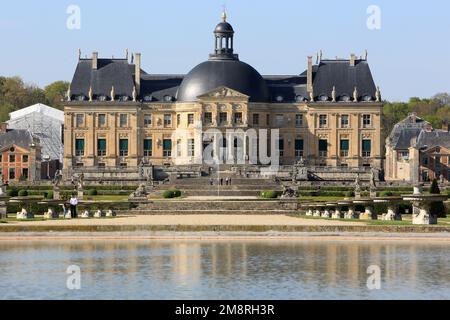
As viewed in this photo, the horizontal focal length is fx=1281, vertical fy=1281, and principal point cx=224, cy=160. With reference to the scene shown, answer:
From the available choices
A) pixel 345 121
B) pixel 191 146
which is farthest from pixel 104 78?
pixel 345 121

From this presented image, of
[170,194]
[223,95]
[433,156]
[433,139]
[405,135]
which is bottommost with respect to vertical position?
[170,194]

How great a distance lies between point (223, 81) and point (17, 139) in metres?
18.6

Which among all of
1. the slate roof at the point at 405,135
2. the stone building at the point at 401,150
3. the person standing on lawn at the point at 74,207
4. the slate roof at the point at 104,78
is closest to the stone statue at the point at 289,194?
the person standing on lawn at the point at 74,207

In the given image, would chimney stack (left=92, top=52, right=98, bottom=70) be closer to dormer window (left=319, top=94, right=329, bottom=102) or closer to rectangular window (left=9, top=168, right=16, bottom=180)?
rectangular window (left=9, top=168, right=16, bottom=180)

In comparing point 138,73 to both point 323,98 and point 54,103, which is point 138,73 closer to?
point 323,98

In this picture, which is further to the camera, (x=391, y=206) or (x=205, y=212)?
(x=205, y=212)

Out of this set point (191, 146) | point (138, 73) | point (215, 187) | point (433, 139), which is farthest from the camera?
point (433, 139)

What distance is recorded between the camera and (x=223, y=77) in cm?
10212

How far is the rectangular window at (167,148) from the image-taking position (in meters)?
103

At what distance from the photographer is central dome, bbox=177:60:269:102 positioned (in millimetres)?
101938

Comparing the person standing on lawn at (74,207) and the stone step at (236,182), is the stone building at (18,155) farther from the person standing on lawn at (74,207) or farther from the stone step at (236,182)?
the person standing on lawn at (74,207)

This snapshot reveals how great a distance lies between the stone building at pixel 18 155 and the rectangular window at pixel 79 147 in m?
3.17
